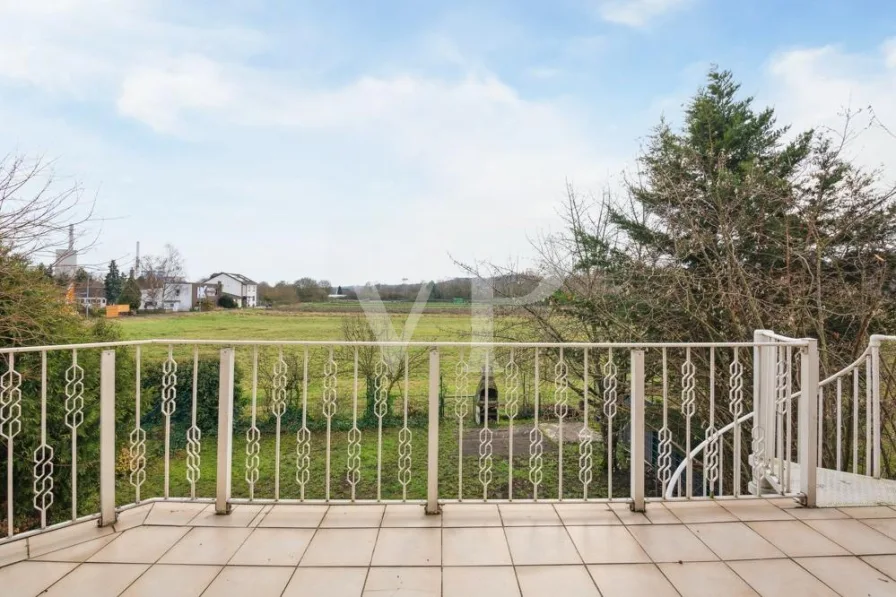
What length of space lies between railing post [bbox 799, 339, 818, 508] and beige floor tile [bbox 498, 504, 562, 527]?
4.44 ft

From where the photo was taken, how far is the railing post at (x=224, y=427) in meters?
2.22

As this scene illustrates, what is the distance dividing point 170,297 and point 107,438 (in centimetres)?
454

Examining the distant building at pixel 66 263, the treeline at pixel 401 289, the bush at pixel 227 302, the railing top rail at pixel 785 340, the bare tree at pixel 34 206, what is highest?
the bare tree at pixel 34 206

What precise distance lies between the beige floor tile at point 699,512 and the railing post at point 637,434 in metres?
0.19

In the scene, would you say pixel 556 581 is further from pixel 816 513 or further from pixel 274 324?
pixel 274 324

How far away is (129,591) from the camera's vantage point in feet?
5.34

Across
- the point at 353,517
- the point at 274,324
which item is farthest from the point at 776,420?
the point at 274,324

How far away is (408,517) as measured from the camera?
223 centimetres

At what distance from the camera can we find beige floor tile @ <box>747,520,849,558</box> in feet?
6.26

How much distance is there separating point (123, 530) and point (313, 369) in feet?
24.6

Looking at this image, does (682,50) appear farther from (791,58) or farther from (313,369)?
(313,369)

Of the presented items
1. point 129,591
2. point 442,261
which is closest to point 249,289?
point 442,261

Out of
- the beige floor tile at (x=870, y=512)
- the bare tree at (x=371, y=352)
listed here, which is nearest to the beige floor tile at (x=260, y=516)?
the beige floor tile at (x=870, y=512)

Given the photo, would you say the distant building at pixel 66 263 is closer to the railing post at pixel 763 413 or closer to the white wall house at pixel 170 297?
the white wall house at pixel 170 297
